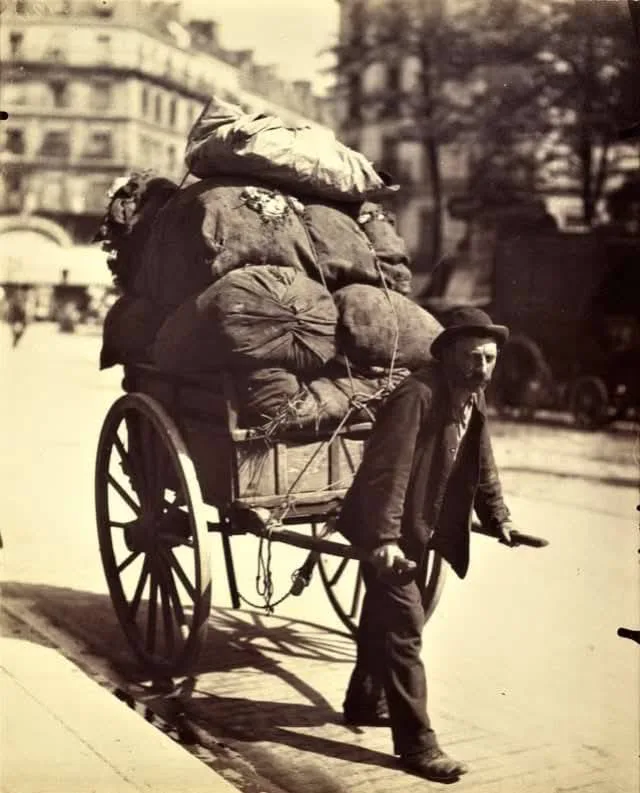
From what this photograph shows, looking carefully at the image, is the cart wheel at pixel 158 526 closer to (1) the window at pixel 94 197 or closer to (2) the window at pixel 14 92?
(2) the window at pixel 14 92

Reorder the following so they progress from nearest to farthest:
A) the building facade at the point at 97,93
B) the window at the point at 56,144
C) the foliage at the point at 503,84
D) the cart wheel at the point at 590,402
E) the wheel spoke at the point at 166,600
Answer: the building facade at the point at 97,93 < the wheel spoke at the point at 166,600 < the window at the point at 56,144 < the foliage at the point at 503,84 < the cart wheel at the point at 590,402

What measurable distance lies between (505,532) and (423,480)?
47cm

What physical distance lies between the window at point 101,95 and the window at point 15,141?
2.13ft

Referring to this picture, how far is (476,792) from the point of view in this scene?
4.73 metres

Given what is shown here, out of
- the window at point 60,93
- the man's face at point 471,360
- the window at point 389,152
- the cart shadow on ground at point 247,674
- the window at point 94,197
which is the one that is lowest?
the cart shadow on ground at point 247,674

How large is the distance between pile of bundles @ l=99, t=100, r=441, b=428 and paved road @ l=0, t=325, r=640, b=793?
1.02m

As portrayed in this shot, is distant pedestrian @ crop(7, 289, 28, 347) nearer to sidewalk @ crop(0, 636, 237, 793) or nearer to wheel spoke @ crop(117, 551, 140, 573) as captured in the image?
wheel spoke @ crop(117, 551, 140, 573)

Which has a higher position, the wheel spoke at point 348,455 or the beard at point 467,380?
the beard at point 467,380

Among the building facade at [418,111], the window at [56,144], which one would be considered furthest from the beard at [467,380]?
the building facade at [418,111]

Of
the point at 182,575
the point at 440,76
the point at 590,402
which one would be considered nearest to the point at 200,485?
the point at 182,575

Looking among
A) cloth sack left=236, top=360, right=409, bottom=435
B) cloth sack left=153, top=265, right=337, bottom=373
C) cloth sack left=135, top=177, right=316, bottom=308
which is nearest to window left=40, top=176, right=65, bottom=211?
cloth sack left=135, top=177, right=316, bottom=308

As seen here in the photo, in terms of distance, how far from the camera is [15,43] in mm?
5328

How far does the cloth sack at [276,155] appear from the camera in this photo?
17.6 feet

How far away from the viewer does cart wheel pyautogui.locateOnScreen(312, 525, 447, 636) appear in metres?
5.86
